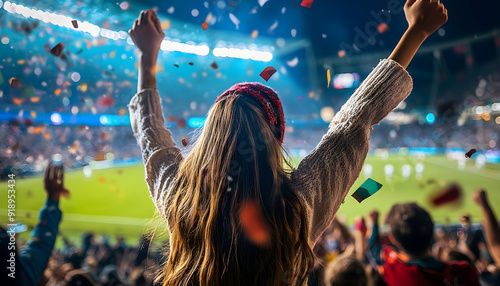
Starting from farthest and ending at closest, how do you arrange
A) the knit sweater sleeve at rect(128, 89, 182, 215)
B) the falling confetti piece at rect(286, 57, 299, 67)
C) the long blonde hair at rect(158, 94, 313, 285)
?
the falling confetti piece at rect(286, 57, 299, 67) < the knit sweater sleeve at rect(128, 89, 182, 215) < the long blonde hair at rect(158, 94, 313, 285)

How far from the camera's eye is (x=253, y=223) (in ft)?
3.21

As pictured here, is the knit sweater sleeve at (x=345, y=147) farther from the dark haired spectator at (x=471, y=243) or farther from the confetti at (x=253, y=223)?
the dark haired spectator at (x=471, y=243)

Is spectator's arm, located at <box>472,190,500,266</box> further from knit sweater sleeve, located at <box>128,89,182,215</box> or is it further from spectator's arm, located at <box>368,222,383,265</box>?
knit sweater sleeve, located at <box>128,89,182,215</box>

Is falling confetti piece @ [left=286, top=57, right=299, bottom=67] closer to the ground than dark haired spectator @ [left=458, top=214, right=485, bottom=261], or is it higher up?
higher up

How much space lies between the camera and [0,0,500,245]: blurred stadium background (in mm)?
4105

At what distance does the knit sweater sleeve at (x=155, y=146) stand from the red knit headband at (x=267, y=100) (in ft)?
1.00

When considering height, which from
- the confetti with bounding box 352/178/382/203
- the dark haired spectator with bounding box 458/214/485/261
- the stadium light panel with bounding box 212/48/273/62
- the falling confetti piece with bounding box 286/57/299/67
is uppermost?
the falling confetti piece with bounding box 286/57/299/67

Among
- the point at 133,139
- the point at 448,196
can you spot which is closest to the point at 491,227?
the point at 448,196

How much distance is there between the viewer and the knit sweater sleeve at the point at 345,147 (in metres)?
1.01

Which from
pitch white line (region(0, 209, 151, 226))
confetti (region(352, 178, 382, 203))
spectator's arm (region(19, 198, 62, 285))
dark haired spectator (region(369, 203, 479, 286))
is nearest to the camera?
confetti (region(352, 178, 382, 203))

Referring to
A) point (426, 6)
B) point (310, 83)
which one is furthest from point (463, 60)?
point (426, 6)

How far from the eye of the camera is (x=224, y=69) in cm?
1956

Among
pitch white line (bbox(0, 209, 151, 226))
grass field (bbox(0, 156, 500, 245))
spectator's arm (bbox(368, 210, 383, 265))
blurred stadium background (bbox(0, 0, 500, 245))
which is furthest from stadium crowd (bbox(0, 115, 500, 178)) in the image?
spectator's arm (bbox(368, 210, 383, 265))

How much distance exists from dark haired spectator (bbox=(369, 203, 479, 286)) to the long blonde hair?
3.35 feet
